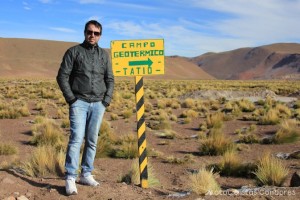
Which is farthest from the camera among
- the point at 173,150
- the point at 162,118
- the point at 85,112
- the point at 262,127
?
the point at 162,118

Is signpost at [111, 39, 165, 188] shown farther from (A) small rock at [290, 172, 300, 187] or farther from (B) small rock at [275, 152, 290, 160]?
(B) small rock at [275, 152, 290, 160]

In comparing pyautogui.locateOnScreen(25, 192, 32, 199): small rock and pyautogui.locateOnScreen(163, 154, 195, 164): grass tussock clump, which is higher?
pyautogui.locateOnScreen(25, 192, 32, 199): small rock

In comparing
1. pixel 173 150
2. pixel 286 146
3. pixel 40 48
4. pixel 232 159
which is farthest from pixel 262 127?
pixel 40 48

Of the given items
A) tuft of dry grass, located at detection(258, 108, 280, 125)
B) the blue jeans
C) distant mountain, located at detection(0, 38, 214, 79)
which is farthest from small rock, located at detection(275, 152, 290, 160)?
distant mountain, located at detection(0, 38, 214, 79)

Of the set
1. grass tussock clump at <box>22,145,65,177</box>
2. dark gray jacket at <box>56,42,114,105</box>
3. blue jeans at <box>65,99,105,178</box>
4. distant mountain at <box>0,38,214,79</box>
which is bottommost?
grass tussock clump at <box>22,145,65,177</box>

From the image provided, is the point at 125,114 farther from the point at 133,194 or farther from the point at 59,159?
the point at 133,194

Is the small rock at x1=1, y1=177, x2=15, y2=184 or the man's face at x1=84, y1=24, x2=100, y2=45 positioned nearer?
the man's face at x1=84, y1=24, x2=100, y2=45

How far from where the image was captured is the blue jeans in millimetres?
5699

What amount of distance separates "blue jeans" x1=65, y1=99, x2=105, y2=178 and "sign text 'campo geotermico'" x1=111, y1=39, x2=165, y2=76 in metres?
0.80

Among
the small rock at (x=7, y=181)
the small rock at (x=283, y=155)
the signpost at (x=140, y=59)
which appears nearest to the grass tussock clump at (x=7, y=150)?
the small rock at (x=7, y=181)

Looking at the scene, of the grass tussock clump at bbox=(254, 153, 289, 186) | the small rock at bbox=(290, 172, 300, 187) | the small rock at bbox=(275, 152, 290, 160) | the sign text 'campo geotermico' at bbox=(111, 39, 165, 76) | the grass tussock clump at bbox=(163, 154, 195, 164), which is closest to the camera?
the sign text 'campo geotermico' at bbox=(111, 39, 165, 76)

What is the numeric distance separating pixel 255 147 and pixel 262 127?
4.40 meters

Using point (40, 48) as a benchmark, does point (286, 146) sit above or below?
below

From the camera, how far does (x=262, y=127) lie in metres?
16.3
